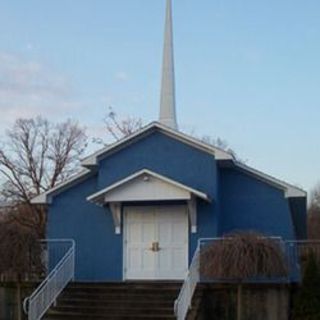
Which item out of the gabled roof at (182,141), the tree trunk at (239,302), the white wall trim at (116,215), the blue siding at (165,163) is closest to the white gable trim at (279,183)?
the gabled roof at (182,141)

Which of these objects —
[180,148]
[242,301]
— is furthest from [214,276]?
[180,148]

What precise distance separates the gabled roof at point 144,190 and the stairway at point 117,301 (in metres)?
2.53

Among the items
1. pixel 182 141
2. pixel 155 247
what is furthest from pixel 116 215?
pixel 182 141

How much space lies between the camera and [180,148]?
2141 centimetres

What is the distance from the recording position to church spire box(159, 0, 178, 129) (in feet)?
80.9

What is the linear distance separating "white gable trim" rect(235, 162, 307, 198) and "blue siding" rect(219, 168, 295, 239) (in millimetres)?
204

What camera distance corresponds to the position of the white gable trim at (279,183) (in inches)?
808

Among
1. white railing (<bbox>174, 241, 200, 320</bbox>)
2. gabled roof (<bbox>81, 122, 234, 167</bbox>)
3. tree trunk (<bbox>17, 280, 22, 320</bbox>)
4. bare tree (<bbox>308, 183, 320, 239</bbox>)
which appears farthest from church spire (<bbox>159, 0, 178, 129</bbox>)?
bare tree (<bbox>308, 183, 320, 239</bbox>)

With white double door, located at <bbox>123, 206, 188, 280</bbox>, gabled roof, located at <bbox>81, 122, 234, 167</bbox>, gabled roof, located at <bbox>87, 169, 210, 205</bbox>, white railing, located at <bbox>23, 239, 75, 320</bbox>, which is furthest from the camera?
white double door, located at <bbox>123, 206, 188, 280</bbox>

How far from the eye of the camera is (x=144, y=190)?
20797 mm

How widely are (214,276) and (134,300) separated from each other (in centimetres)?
249

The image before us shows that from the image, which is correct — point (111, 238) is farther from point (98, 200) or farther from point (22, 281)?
point (22, 281)

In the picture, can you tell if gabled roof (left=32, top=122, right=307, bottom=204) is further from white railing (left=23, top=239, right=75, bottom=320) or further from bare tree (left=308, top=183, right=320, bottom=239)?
bare tree (left=308, top=183, right=320, bottom=239)

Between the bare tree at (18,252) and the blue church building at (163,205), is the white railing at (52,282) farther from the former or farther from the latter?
the bare tree at (18,252)
